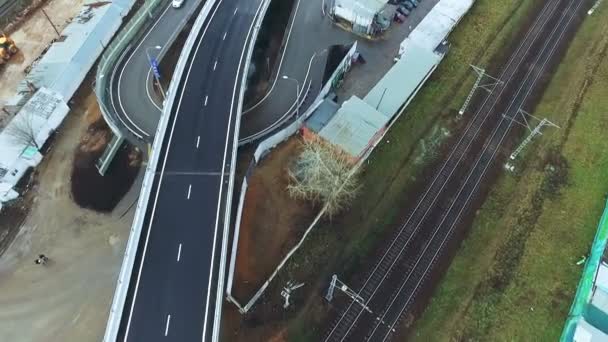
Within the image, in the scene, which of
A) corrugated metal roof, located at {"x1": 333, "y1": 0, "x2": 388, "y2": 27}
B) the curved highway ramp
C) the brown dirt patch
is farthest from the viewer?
corrugated metal roof, located at {"x1": 333, "y1": 0, "x2": 388, "y2": 27}

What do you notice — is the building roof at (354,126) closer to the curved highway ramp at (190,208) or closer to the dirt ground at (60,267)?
the curved highway ramp at (190,208)

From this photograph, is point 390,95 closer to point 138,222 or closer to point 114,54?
point 138,222

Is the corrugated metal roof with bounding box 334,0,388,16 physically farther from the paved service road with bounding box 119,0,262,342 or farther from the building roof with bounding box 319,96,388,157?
the paved service road with bounding box 119,0,262,342

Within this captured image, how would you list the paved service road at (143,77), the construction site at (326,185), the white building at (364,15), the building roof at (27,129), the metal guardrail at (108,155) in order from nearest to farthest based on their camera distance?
the construction site at (326,185)
the building roof at (27,129)
the metal guardrail at (108,155)
the paved service road at (143,77)
the white building at (364,15)

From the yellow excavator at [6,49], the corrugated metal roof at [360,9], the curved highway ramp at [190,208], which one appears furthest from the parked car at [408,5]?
the yellow excavator at [6,49]

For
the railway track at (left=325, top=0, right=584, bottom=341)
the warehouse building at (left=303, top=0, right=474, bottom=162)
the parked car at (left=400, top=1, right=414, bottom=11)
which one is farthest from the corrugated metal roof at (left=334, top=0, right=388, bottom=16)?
the railway track at (left=325, top=0, right=584, bottom=341)
